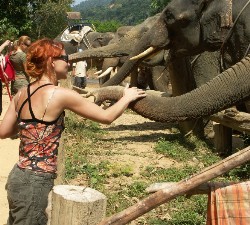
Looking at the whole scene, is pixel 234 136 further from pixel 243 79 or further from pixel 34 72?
pixel 34 72

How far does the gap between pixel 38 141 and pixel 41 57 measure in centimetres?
51

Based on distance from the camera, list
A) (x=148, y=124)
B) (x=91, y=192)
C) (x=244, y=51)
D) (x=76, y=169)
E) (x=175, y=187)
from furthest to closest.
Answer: (x=148, y=124) < (x=76, y=169) < (x=244, y=51) < (x=91, y=192) < (x=175, y=187)

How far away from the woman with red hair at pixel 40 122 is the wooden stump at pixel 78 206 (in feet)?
→ 0.56

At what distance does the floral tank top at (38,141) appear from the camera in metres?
3.24

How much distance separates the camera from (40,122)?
10.6 feet

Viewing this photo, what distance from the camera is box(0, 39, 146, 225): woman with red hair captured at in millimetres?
3219

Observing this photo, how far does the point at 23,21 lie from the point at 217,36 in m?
18.6

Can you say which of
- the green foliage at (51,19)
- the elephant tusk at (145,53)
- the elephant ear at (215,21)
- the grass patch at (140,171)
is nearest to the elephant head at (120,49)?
the grass patch at (140,171)

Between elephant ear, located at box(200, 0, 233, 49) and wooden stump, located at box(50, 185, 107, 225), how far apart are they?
296cm

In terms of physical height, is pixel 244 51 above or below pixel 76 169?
above

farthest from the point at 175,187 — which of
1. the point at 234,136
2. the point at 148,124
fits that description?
the point at 148,124

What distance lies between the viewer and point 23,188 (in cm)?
326

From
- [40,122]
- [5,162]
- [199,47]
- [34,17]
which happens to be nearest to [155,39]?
[199,47]

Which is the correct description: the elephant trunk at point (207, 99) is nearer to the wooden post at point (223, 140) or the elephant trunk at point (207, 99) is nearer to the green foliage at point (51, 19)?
the wooden post at point (223, 140)
